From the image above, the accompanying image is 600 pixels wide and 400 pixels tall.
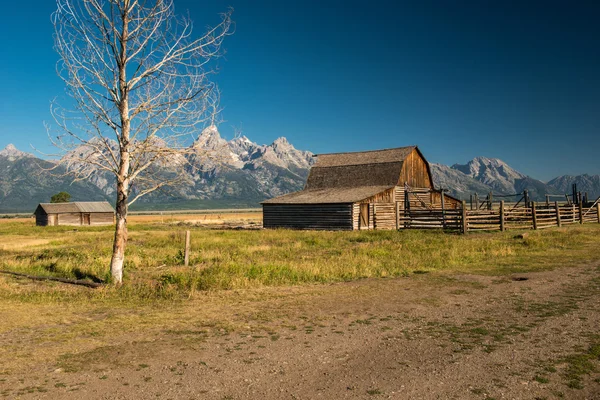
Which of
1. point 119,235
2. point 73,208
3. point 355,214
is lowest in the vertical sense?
point 119,235

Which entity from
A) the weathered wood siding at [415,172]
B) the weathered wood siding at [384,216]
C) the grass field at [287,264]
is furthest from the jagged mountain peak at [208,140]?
the weathered wood siding at [415,172]

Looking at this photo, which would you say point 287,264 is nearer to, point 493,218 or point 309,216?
point 493,218

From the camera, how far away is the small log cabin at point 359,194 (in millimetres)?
40812

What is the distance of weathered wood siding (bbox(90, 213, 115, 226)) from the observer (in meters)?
74.3

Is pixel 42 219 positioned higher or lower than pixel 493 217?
higher

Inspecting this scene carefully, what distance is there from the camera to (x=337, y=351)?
6914mm

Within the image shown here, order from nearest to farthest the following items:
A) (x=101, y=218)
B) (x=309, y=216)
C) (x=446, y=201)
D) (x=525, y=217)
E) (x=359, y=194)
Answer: (x=525, y=217)
(x=359, y=194)
(x=309, y=216)
(x=446, y=201)
(x=101, y=218)

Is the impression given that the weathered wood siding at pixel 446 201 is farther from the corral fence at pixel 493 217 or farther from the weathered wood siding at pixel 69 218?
the weathered wood siding at pixel 69 218

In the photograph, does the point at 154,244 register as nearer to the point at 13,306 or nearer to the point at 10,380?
the point at 13,306

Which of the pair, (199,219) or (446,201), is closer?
(446,201)

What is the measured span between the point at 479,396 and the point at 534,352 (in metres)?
2.02

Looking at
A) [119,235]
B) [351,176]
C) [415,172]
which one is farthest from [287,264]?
[415,172]

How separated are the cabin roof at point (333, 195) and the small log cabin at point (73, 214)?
136 ft

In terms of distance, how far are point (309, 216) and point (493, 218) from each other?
55.6 ft
